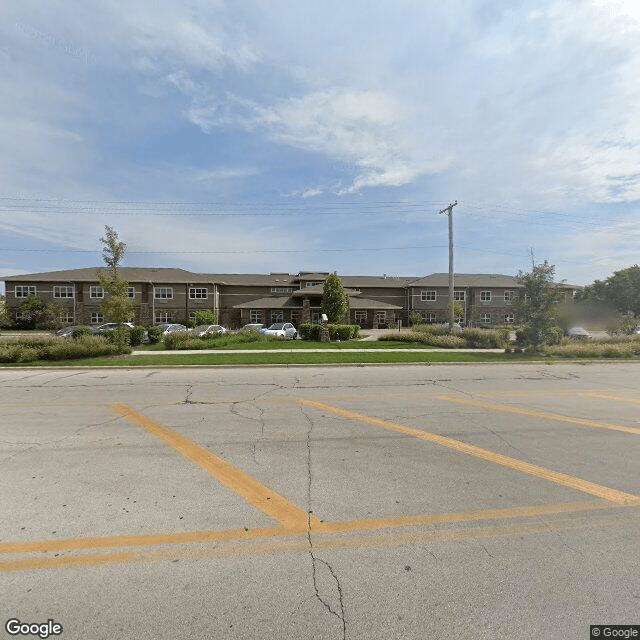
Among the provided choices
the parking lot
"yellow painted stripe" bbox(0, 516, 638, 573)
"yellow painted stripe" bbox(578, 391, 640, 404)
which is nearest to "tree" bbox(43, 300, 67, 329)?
the parking lot

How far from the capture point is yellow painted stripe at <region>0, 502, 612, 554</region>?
2.98m

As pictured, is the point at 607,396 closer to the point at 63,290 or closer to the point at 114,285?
the point at 114,285

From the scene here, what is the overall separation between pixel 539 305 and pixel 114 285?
2113 centimetres

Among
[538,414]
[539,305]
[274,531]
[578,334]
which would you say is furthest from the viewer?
[578,334]

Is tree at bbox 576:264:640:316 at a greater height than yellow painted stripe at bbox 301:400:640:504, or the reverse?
tree at bbox 576:264:640:316

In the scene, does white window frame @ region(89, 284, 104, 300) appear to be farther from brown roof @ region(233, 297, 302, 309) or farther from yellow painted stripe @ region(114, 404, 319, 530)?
yellow painted stripe @ region(114, 404, 319, 530)

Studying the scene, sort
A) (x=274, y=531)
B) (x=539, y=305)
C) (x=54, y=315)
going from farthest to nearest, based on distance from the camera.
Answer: (x=54, y=315), (x=539, y=305), (x=274, y=531)

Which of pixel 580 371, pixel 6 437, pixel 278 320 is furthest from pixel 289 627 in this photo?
pixel 278 320

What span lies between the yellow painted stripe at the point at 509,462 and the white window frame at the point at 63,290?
48.0 meters

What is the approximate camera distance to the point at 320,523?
331cm

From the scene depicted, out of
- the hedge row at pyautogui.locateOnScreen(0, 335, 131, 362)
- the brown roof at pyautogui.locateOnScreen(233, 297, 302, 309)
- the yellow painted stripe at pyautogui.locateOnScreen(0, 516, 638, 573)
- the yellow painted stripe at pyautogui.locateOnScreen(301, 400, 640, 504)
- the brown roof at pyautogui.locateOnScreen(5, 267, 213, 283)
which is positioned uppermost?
the brown roof at pyautogui.locateOnScreen(5, 267, 213, 283)

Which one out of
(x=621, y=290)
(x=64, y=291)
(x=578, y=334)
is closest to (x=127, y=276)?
(x=64, y=291)

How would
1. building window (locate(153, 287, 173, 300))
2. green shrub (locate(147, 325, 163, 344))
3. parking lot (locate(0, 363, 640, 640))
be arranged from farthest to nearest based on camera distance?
building window (locate(153, 287, 173, 300)) → green shrub (locate(147, 325, 163, 344)) → parking lot (locate(0, 363, 640, 640))

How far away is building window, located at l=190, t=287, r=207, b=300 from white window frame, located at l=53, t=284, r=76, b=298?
44.4ft
